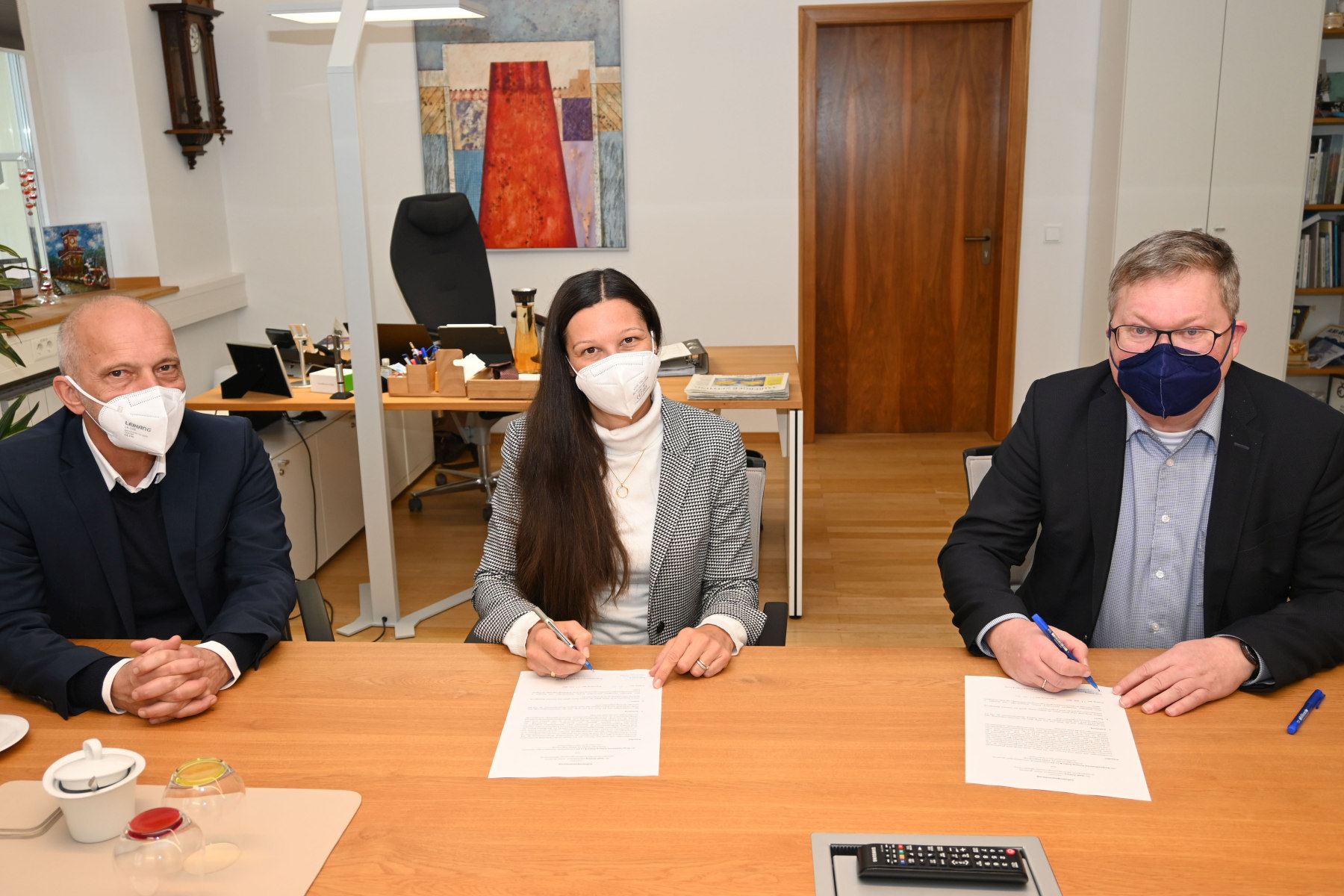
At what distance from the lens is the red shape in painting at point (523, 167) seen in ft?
16.9

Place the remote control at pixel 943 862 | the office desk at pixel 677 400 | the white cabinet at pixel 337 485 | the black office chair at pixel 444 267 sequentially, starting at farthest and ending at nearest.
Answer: the black office chair at pixel 444 267, the white cabinet at pixel 337 485, the office desk at pixel 677 400, the remote control at pixel 943 862

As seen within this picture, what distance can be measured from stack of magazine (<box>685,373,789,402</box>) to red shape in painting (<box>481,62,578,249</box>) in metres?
2.07

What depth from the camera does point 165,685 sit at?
1.40m

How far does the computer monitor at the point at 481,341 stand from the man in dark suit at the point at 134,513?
175 cm

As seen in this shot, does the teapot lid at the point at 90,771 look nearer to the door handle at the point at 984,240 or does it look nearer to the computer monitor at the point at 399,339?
the computer monitor at the point at 399,339

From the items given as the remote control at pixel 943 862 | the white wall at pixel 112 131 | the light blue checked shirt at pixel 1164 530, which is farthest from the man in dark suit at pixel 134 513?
the white wall at pixel 112 131

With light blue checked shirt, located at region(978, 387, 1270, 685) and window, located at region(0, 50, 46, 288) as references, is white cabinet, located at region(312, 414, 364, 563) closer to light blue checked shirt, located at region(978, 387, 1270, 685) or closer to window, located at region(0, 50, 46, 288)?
window, located at region(0, 50, 46, 288)

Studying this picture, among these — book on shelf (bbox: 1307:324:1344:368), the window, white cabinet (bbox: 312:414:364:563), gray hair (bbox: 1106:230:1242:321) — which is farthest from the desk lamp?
book on shelf (bbox: 1307:324:1344:368)

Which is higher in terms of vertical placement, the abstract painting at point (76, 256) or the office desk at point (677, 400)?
the abstract painting at point (76, 256)

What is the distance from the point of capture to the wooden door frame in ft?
16.4

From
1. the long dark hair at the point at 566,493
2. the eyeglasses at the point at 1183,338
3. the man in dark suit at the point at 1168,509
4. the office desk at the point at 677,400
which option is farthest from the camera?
the office desk at the point at 677,400

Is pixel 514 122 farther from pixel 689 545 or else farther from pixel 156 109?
pixel 689 545

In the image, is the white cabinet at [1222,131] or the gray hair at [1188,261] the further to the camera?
the white cabinet at [1222,131]

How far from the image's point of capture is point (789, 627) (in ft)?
11.0
